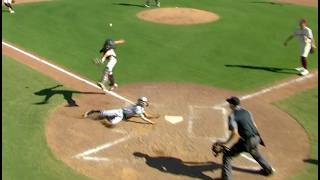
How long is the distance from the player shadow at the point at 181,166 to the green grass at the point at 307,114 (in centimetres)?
123

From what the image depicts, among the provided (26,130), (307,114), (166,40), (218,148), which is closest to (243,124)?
(218,148)

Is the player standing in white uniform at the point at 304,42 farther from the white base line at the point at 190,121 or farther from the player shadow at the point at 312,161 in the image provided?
the player shadow at the point at 312,161

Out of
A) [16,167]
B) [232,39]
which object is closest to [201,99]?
[16,167]

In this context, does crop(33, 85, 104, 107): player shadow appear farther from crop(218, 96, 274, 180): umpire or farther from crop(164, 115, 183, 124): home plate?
crop(218, 96, 274, 180): umpire

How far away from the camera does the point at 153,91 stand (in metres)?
14.9

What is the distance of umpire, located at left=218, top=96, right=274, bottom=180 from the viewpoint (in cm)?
934

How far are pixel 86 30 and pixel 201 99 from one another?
10284mm

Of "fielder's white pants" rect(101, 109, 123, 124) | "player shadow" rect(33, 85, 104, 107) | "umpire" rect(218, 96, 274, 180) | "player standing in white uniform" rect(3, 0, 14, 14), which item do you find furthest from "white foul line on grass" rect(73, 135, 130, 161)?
"player standing in white uniform" rect(3, 0, 14, 14)

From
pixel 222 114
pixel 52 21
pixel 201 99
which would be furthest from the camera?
pixel 52 21

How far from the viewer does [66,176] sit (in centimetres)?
972

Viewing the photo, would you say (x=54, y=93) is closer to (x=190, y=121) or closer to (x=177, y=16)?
(x=190, y=121)

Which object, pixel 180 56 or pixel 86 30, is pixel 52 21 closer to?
pixel 86 30

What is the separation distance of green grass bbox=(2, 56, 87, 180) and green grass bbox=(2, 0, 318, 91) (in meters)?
2.24

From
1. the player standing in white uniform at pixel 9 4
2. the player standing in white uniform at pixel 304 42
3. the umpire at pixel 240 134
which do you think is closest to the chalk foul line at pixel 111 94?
the player standing in white uniform at pixel 304 42
